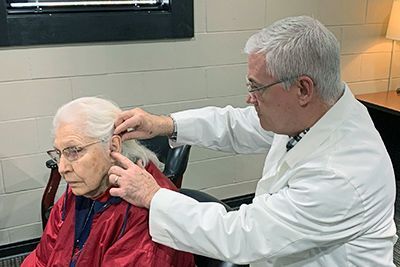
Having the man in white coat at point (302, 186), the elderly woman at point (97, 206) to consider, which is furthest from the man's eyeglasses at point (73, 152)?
the man in white coat at point (302, 186)

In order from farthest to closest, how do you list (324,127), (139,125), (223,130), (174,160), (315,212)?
(174,160), (223,130), (139,125), (324,127), (315,212)

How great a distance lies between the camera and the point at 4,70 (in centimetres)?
235

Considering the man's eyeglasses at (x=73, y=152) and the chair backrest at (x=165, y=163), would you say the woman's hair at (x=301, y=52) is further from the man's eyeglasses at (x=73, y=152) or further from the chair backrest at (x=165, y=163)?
the chair backrest at (x=165, y=163)

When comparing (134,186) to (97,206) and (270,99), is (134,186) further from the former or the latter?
(270,99)

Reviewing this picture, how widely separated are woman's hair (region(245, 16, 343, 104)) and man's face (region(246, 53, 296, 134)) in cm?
2

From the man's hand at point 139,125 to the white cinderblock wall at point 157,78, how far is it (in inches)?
39.4

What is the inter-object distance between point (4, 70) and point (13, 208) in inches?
30.7

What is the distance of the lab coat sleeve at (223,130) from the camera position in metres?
1.73

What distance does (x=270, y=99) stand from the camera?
1226 millimetres

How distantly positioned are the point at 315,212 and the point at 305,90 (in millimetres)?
308

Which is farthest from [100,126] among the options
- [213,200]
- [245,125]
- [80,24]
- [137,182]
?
[80,24]

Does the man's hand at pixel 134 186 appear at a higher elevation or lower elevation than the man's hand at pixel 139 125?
lower

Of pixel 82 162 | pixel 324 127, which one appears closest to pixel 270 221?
pixel 324 127

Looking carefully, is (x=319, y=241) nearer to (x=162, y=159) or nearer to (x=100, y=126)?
(x=100, y=126)
